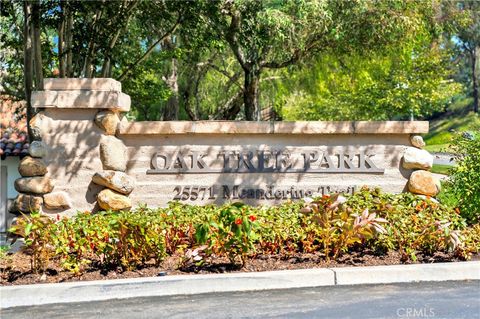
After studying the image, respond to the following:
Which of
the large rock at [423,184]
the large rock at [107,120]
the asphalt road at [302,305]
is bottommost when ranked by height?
the asphalt road at [302,305]

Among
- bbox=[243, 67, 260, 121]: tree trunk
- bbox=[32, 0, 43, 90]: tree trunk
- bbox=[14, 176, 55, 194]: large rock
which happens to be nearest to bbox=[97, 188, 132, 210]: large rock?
bbox=[14, 176, 55, 194]: large rock

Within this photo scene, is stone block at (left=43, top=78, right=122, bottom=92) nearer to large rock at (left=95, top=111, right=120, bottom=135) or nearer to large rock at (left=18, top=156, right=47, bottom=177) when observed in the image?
large rock at (left=95, top=111, right=120, bottom=135)

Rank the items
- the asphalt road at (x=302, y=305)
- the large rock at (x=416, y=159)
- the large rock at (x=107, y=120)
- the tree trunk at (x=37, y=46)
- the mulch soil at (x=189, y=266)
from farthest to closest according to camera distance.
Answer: the tree trunk at (x=37, y=46) → the large rock at (x=416, y=159) → the large rock at (x=107, y=120) → the mulch soil at (x=189, y=266) → the asphalt road at (x=302, y=305)

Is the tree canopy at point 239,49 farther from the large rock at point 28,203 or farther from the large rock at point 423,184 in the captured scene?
the large rock at point 423,184

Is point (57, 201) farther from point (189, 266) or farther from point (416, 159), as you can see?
point (416, 159)

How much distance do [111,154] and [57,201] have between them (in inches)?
37.3

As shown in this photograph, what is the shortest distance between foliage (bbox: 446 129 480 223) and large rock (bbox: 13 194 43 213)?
18.4 feet

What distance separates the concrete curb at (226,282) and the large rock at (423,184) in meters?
2.24

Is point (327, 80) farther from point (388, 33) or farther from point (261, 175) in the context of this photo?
point (261, 175)

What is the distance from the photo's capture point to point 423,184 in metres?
8.68

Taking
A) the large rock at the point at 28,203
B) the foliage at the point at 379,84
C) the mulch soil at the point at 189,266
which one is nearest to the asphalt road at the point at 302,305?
the mulch soil at the point at 189,266

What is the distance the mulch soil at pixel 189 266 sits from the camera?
6.29 m

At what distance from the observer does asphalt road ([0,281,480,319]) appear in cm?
511

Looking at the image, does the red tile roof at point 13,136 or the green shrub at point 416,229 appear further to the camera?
the red tile roof at point 13,136
